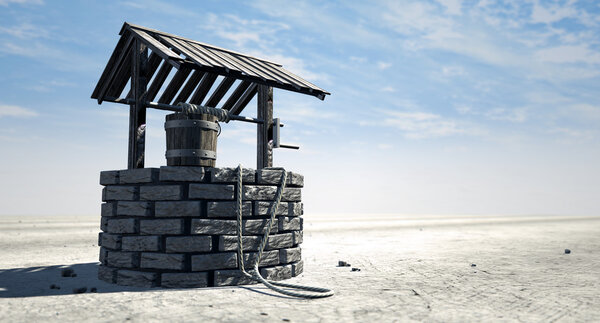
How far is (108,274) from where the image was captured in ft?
21.8

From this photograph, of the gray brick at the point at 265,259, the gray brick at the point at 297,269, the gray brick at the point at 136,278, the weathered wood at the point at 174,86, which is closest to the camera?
the gray brick at the point at 136,278

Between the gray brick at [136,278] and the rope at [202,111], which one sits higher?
the rope at [202,111]

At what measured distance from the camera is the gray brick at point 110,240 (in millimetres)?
6508

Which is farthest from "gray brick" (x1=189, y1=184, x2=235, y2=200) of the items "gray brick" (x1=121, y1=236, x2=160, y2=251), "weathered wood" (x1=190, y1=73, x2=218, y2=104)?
"weathered wood" (x1=190, y1=73, x2=218, y2=104)

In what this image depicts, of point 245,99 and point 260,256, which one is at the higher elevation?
point 245,99

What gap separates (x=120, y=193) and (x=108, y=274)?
3.99 feet

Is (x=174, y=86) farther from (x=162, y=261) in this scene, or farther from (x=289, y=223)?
(x=162, y=261)

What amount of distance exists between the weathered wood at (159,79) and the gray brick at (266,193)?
2920mm

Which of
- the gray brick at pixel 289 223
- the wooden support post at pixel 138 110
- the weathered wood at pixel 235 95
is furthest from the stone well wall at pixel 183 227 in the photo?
the weathered wood at pixel 235 95

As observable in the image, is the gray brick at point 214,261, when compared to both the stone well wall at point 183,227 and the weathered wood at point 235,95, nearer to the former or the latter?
the stone well wall at point 183,227

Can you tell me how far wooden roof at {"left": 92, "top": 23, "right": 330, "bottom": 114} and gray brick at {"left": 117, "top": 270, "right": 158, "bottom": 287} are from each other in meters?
2.93

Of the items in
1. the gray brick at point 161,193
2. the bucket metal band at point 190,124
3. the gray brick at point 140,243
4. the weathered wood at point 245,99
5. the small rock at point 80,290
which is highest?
the weathered wood at point 245,99

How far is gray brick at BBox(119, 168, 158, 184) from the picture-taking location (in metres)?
6.27

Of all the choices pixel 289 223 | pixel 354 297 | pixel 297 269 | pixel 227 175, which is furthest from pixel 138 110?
pixel 354 297
